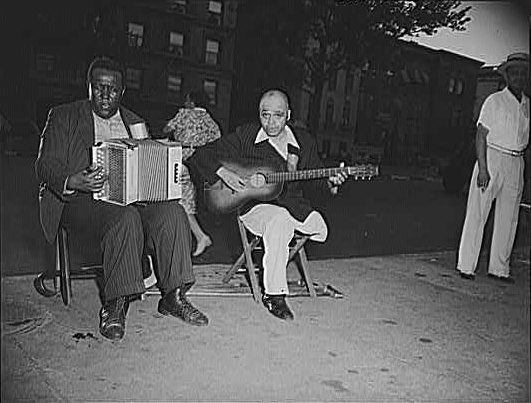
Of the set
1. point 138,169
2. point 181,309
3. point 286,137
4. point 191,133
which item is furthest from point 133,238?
point 191,133

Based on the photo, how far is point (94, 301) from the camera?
2463 mm

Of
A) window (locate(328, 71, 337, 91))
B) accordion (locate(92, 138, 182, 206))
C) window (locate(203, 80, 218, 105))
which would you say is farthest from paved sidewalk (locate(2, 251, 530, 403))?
window (locate(328, 71, 337, 91))

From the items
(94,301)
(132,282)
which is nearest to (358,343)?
(132,282)

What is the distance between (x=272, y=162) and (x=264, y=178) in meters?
0.07

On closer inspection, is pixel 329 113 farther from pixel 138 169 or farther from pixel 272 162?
pixel 138 169

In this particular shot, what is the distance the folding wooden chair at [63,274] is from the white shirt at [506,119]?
1.66 metres

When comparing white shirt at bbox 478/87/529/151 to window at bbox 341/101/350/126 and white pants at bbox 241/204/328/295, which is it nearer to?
window at bbox 341/101/350/126

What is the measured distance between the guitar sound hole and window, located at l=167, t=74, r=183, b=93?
3.17ft

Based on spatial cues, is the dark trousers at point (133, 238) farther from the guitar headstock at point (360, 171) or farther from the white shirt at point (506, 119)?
the white shirt at point (506, 119)

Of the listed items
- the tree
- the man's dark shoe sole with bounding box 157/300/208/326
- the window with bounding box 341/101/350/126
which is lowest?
the man's dark shoe sole with bounding box 157/300/208/326

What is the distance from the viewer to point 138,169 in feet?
6.93

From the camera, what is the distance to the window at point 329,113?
407 cm

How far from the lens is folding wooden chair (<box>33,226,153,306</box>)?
2350mm

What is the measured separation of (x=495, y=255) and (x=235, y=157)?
1601 millimetres
